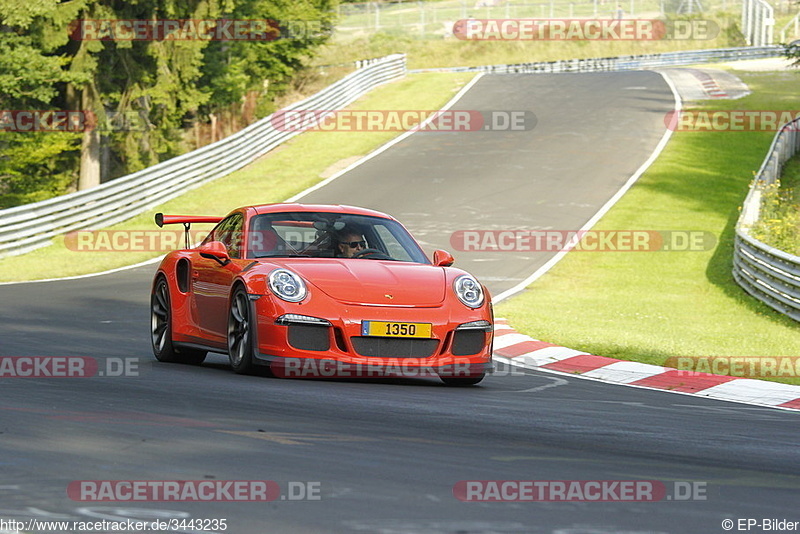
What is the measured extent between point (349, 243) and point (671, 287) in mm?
10252

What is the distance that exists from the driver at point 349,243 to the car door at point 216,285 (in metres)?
0.80

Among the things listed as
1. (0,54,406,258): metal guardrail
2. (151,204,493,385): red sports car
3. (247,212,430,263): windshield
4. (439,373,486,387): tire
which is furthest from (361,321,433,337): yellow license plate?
(0,54,406,258): metal guardrail

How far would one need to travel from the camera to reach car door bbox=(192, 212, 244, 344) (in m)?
9.38

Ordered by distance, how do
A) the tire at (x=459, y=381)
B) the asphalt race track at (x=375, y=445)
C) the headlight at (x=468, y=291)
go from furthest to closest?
the tire at (x=459, y=381), the headlight at (x=468, y=291), the asphalt race track at (x=375, y=445)

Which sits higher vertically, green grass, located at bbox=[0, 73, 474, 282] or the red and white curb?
the red and white curb

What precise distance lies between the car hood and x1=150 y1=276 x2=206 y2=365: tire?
173 cm

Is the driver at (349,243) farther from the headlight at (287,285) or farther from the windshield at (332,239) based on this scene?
the headlight at (287,285)

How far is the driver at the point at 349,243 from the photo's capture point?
9703 millimetres

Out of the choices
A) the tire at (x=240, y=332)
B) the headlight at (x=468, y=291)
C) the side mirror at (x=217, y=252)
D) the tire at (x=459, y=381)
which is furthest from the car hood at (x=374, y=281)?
the tire at (x=459, y=381)

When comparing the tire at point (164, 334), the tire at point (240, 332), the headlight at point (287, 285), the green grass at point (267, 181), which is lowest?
the green grass at point (267, 181)

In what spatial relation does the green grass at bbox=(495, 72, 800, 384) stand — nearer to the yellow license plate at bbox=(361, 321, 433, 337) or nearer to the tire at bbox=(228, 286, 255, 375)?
the yellow license plate at bbox=(361, 321, 433, 337)

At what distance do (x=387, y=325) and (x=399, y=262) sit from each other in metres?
1.19

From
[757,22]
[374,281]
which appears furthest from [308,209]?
[757,22]

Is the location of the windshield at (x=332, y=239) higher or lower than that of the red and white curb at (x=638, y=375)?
higher
